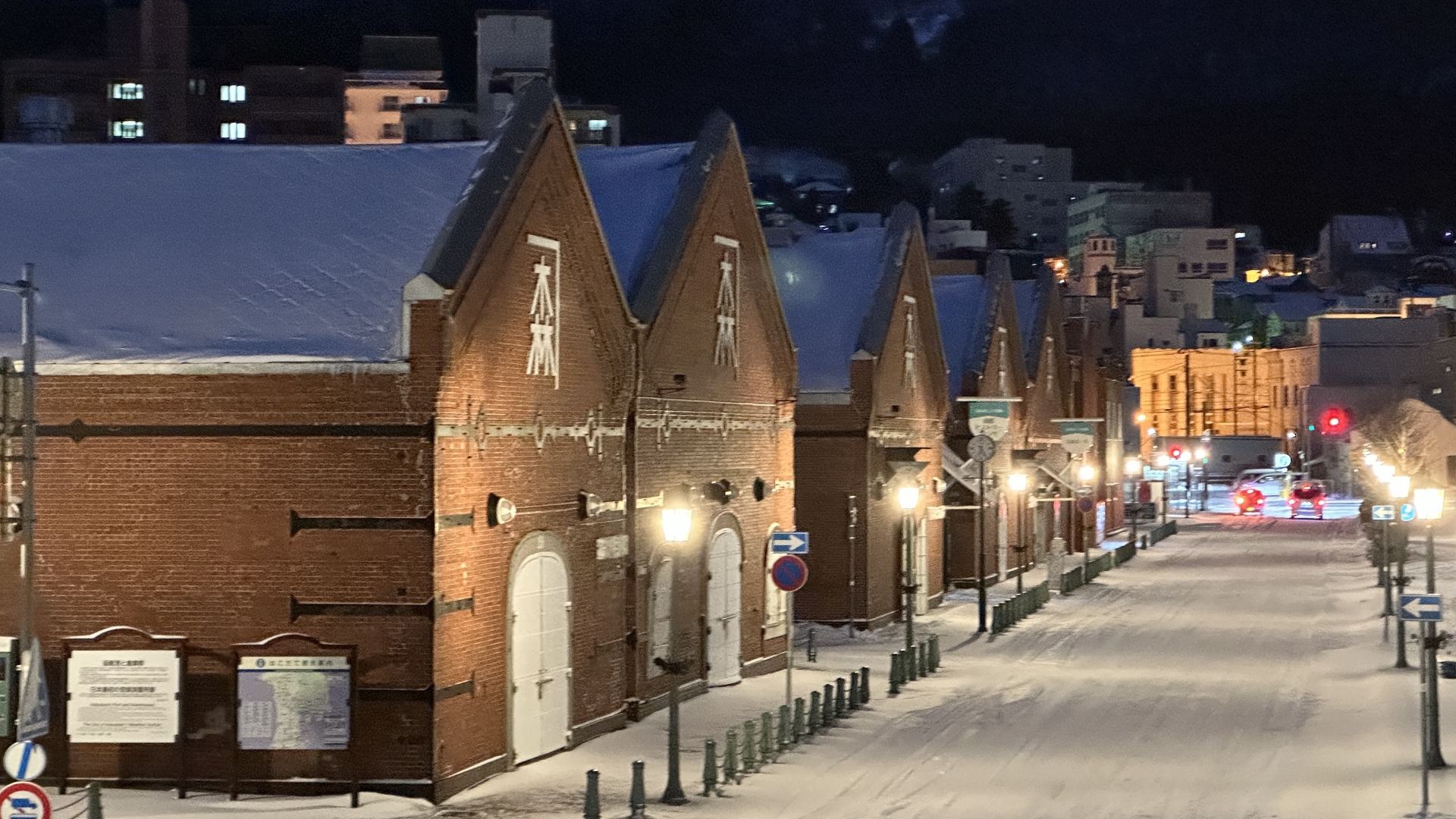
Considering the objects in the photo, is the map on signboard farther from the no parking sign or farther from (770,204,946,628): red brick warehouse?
(770,204,946,628): red brick warehouse

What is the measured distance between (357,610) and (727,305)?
1582 centimetres

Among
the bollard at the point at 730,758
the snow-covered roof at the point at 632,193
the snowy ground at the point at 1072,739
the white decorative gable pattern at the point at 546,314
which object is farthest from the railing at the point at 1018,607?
the bollard at the point at 730,758

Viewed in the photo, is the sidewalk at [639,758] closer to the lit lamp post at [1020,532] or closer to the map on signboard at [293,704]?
the map on signboard at [293,704]

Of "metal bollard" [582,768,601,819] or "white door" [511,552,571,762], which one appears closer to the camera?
"metal bollard" [582,768,601,819]

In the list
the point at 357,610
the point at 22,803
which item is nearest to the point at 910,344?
the point at 357,610

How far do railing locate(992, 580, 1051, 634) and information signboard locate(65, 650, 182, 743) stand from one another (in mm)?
28144

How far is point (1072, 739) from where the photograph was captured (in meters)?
30.9

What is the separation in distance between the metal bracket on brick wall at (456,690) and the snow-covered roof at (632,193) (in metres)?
10.3

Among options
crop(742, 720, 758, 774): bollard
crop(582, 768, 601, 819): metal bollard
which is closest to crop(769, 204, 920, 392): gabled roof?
crop(742, 720, 758, 774): bollard

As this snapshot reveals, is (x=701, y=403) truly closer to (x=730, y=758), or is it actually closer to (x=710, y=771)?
(x=730, y=758)

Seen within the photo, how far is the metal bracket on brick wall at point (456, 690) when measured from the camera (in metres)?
24.5

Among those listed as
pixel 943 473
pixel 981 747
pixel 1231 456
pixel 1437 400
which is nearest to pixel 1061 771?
pixel 981 747

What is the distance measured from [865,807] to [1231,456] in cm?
14737

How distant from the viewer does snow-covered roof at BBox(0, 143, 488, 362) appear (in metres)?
25.1
